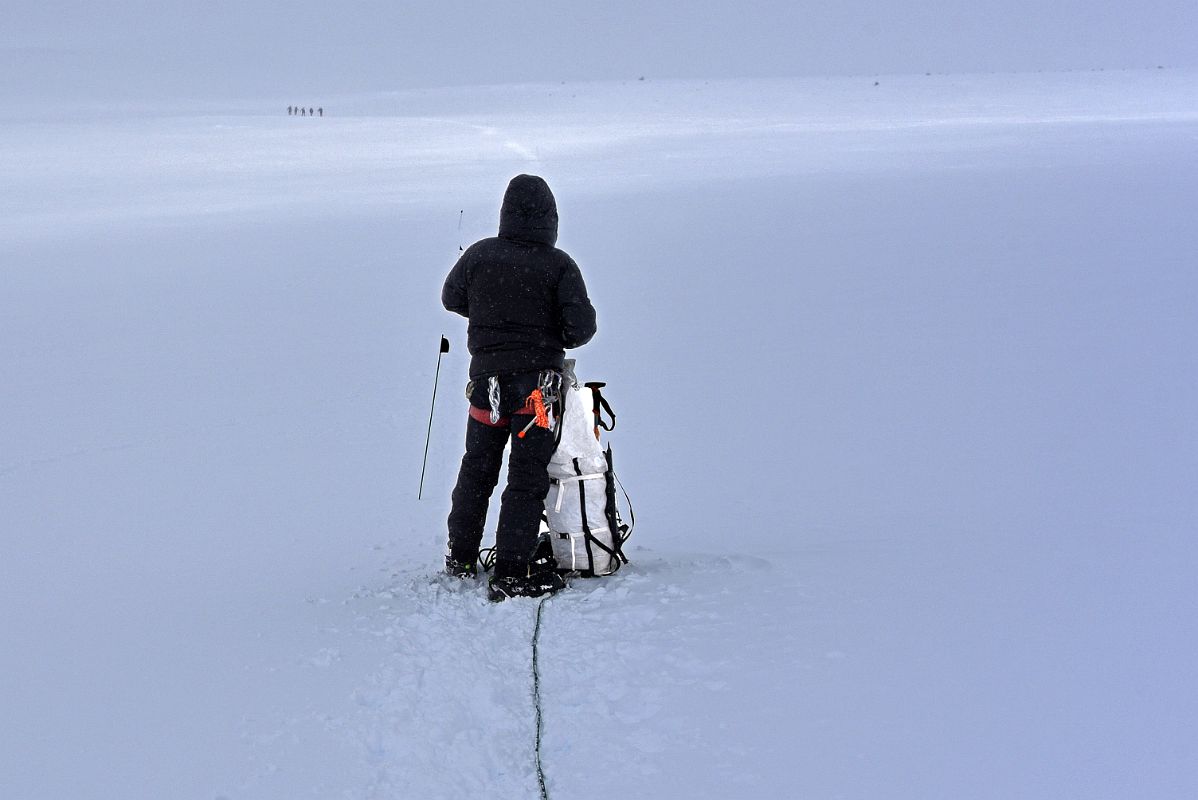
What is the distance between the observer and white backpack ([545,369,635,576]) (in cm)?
397

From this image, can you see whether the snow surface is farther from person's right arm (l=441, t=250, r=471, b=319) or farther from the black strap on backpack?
person's right arm (l=441, t=250, r=471, b=319)

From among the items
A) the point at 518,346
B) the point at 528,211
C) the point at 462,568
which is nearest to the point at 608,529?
the point at 462,568

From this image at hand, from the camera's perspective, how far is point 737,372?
22.4ft

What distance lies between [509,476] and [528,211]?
910mm

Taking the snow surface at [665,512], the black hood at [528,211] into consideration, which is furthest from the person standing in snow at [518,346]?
the snow surface at [665,512]

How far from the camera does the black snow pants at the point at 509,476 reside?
3.81m

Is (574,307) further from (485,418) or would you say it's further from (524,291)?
(485,418)

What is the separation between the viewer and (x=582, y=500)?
3.98 m

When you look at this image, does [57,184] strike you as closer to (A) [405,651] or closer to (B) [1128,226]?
(B) [1128,226]

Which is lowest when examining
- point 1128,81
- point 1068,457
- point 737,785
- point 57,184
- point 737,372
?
point 737,785

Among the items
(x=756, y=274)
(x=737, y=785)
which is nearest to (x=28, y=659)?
(x=737, y=785)

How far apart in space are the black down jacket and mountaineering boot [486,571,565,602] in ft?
2.32

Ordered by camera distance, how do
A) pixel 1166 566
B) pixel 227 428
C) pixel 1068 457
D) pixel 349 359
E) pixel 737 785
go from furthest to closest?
pixel 349 359 < pixel 227 428 < pixel 1068 457 < pixel 1166 566 < pixel 737 785

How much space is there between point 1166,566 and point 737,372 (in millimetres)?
3443
